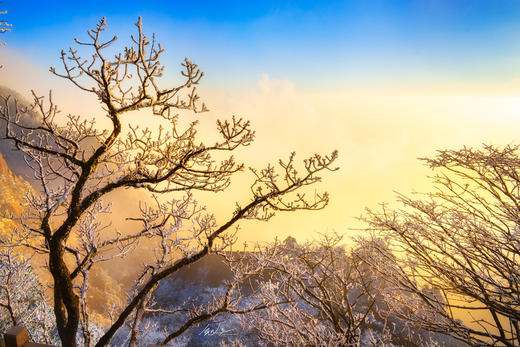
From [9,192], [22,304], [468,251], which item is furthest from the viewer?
[9,192]

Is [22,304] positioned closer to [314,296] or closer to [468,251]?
[314,296]

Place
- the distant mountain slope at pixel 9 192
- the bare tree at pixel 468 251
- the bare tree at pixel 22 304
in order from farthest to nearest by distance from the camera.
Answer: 1. the distant mountain slope at pixel 9 192
2. the bare tree at pixel 22 304
3. the bare tree at pixel 468 251

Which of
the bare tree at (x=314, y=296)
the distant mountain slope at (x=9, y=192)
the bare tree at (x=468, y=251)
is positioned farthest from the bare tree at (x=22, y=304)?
the distant mountain slope at (x=9, y=192)

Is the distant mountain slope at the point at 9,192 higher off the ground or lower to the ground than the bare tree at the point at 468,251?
lower

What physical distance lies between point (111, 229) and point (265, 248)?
55.2 metres

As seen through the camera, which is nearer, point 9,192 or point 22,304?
point 22,304

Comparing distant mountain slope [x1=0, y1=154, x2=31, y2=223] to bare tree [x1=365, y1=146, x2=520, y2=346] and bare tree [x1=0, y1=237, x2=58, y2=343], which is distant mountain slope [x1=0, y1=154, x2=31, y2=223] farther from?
bare tree [x1=365, y1=146, x2=520, y2=346]

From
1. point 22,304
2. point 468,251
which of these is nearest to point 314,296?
point 468,251

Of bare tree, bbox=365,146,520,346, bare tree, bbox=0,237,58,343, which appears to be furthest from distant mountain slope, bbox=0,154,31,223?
bare tree, bbox=365,146,520,346

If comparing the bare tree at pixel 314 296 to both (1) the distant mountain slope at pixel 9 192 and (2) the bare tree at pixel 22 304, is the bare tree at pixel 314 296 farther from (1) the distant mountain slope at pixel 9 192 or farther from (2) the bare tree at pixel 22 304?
(1) the distant mountain slope at pixel 9 192

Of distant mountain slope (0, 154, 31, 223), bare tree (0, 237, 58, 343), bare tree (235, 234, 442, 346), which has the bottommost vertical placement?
bare tree (0, 237, 58, 343)

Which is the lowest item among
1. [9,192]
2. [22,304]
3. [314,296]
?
[22,304]

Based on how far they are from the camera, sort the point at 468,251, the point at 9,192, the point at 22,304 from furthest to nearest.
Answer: the point at 9,192 < the point at 22,304 < the point at 468,251

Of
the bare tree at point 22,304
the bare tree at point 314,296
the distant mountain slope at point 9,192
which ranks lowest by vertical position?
the bare tree at point 22,304
